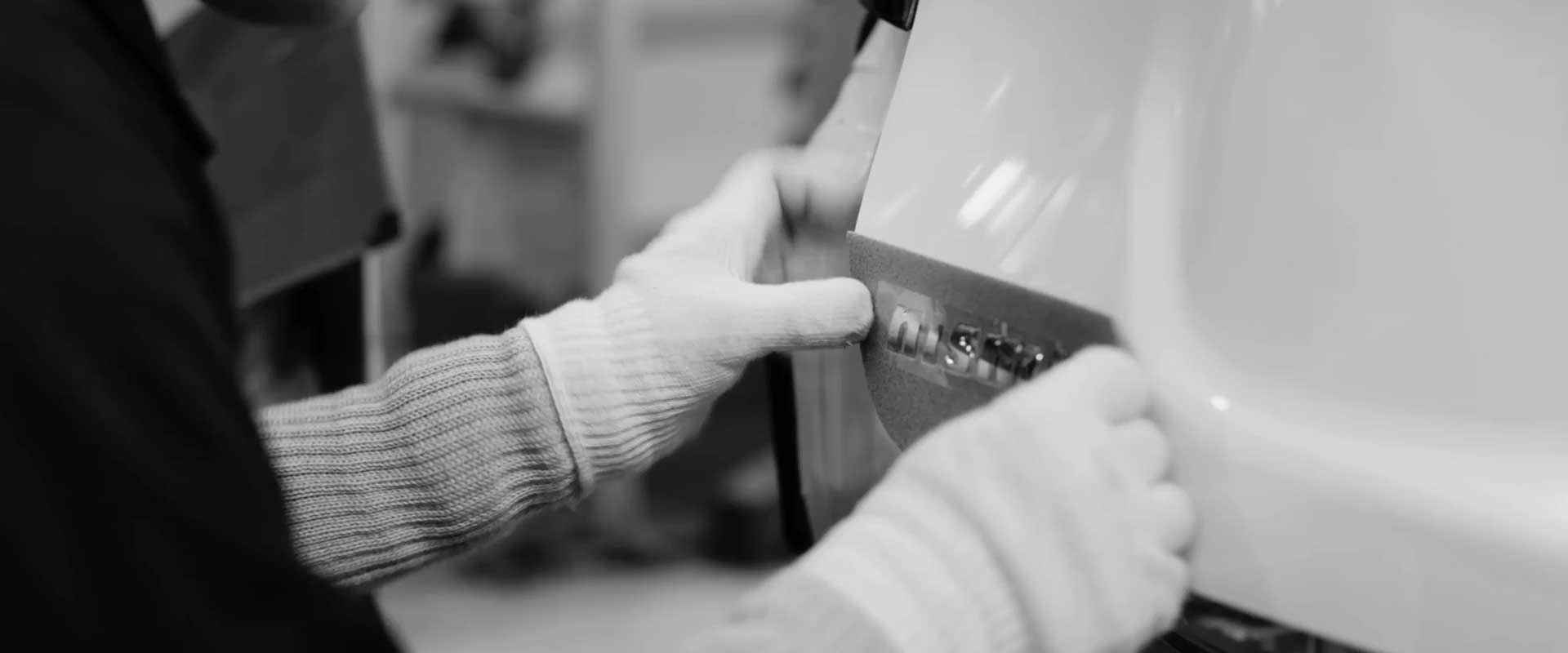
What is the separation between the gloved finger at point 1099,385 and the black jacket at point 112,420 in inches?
9.2

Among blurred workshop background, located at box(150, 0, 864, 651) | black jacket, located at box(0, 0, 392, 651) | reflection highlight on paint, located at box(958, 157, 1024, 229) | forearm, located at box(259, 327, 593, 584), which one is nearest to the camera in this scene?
black jacket, located at box(0, 0, 392, 651)

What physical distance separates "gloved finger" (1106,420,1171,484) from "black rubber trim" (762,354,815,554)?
0.28m

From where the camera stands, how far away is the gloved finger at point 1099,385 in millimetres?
433

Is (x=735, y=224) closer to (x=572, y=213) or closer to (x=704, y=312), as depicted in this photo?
(x=704, y=312)

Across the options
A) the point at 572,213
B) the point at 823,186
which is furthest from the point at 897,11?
the point at 572,213

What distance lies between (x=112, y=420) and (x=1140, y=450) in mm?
307

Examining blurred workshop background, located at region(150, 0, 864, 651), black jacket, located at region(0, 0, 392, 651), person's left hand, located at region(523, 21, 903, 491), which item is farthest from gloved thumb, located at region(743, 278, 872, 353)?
blurred workshop background, located at region(150, 0, 864, 651)

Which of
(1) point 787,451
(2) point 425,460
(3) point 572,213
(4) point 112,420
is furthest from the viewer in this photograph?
(3) point 572,213

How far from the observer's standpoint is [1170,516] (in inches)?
17.5

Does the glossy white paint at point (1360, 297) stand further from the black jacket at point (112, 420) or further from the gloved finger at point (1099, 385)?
the black jacket at point (112, 420)

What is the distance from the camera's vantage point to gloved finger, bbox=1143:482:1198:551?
0.44 meters

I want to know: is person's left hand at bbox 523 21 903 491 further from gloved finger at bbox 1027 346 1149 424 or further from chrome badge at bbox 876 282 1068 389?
gloved finger at bbox 1027 346 1149 424

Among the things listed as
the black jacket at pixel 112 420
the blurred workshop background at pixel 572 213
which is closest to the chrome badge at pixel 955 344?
the black jacket at pixel 112 420

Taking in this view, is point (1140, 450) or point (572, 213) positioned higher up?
point (1140, 450)
